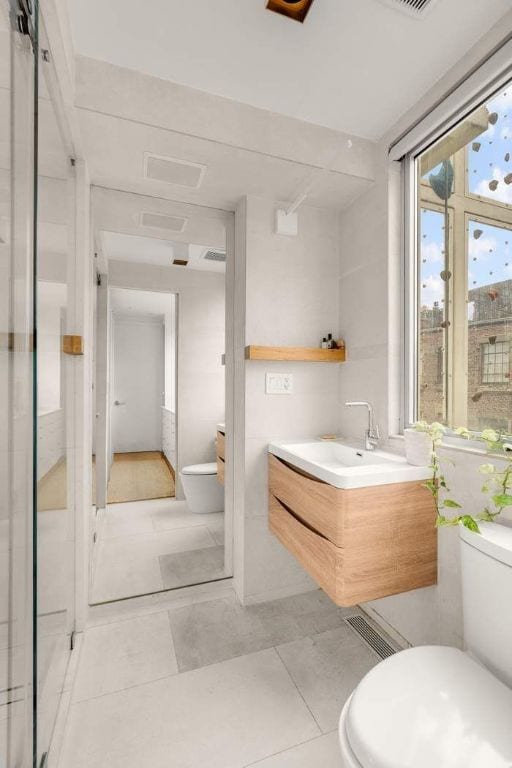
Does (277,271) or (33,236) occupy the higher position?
(277,271)

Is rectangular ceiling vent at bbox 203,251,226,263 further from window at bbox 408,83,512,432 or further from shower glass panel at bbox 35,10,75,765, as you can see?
window at bbox 408,83,512,432

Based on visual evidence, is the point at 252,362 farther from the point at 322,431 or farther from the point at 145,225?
the point at 145,225

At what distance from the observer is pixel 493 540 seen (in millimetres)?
1075

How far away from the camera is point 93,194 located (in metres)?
1.97

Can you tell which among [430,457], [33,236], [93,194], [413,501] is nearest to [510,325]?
[430,457]

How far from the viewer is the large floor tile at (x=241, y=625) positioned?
65.3 inches

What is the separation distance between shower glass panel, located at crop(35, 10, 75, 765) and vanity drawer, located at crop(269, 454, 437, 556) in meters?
0.95

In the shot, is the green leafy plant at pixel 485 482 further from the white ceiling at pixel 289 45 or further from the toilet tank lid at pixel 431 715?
the white ceiling at pixel 289 45

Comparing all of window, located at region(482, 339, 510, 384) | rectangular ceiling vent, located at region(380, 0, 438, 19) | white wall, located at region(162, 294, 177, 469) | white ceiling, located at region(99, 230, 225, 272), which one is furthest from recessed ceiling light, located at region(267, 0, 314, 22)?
white wall, located at region(162, 294, 177, 469)

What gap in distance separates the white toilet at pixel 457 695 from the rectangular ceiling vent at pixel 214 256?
2630 millimetres

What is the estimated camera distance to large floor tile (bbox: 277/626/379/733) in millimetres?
1381

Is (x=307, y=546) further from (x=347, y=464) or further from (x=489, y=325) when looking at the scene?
(x=489, y=325)

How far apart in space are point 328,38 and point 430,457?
5.39 ft

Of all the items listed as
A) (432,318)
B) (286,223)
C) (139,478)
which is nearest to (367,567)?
(432,318)
